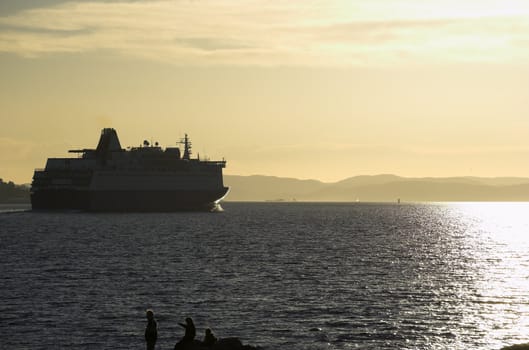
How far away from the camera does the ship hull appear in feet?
610

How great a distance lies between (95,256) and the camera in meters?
82.1

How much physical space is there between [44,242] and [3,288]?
46.8 m

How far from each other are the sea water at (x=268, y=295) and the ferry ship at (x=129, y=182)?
87316mm

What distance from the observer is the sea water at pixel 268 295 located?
130 ft

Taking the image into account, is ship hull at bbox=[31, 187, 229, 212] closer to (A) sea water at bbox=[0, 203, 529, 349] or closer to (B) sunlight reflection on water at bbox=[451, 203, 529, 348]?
(A) sea water at bbox=[0, 203, 529, 349]

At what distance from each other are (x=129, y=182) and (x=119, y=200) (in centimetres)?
441

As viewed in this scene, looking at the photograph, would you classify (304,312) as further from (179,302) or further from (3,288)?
(3,288)

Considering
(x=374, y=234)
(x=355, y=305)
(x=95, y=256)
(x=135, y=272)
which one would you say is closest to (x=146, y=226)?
(x=374, y=234)

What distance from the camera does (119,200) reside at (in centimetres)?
18688

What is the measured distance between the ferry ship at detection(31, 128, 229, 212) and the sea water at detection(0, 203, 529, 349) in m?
87.3

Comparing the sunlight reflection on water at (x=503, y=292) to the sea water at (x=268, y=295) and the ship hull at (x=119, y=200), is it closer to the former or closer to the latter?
the sea water at (x=268, y=295)

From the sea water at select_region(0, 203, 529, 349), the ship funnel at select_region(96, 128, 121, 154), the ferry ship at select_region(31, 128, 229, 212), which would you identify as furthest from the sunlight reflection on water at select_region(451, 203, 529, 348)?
the ship funnel at select_region(96, 128, 121, 154)

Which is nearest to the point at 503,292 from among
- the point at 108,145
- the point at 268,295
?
the point at 268,295

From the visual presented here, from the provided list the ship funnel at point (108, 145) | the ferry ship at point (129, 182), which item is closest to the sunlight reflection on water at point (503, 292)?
the ferry ship at point (129, 182)
